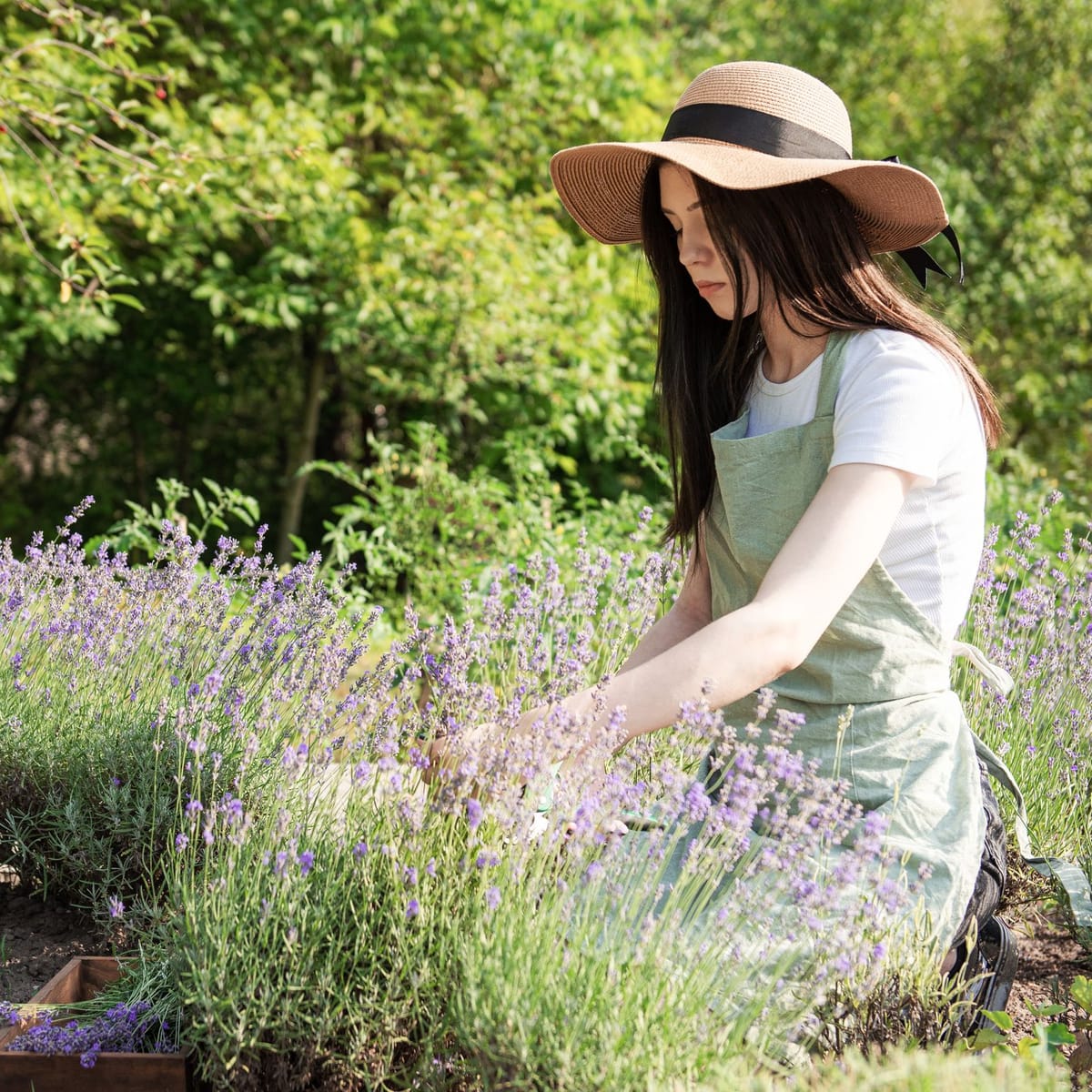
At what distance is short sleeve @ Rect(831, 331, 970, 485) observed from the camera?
1.71 m

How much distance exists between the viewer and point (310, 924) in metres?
1.55

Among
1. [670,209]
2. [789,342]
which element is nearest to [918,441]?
[789,342]

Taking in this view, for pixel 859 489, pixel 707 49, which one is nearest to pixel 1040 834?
pixel 859 489

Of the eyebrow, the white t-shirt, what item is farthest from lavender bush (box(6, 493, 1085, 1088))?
the eyebrow

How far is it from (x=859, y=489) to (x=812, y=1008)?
693 mm

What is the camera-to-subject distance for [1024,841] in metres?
2.15

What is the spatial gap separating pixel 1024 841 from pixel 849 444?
891 millimetres

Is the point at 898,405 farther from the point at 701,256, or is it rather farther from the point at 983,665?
the point at 983,665

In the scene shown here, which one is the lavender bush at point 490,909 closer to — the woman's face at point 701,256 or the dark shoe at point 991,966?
the dark shoe at point 991,966

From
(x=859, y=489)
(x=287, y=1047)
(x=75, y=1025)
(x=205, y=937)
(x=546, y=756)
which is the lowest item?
(x=75, y=1025)

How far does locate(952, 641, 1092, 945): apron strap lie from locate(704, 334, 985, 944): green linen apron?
0.13m

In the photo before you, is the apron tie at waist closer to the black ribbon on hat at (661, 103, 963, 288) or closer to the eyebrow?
the black ribbon on hat at (661, 103, 963, 288)

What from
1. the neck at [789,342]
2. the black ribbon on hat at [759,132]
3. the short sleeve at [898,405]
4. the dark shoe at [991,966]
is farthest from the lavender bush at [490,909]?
the black ribbon on hat at [759,132]

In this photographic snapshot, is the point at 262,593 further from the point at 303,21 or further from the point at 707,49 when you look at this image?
the point at 707,49
